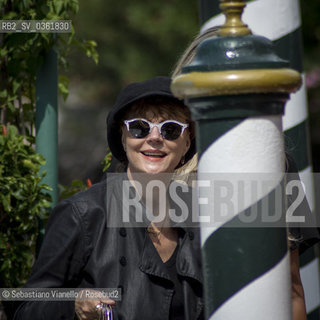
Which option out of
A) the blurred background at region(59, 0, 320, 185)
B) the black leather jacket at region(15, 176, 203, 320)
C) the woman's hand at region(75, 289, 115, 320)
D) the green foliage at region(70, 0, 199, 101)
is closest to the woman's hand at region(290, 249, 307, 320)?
the black leather jacket at region(15, 176, 203, 320)

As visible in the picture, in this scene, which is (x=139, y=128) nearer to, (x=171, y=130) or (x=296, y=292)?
(x=171, y=130)

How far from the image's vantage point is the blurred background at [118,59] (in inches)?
366

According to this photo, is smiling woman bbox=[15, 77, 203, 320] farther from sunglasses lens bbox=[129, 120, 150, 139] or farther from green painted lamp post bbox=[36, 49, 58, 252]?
green painted lamp post bbox=[36, 49, 58, 252]

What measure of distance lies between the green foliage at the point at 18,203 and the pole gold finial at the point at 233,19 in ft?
4.69

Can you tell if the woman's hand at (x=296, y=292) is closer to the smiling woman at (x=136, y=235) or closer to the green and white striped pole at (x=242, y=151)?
the smiling woman at (x=136, y=235)

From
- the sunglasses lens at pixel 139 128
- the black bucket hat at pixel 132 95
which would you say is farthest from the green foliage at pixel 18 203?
the sunglasses lens at pixel 139 128

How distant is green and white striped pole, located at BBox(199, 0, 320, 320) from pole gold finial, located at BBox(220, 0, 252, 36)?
135cm

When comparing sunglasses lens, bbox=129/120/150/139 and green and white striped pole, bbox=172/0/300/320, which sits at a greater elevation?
sunglasses lens, bbox=129/120/150/139

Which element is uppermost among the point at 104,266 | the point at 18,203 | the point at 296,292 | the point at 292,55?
the point at 292,55

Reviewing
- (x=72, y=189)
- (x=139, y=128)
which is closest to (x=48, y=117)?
Answer: (x=72, y=189)

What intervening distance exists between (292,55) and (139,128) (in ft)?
3.25

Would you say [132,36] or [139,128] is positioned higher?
[132,36]

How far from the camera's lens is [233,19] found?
2.01 m

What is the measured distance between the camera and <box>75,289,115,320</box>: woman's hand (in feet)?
7.97
